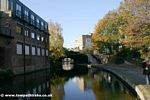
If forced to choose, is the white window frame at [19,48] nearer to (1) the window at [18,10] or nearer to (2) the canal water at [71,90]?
(1) the window at [18,10]

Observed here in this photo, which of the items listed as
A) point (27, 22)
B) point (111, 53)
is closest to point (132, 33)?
point (27, 22)

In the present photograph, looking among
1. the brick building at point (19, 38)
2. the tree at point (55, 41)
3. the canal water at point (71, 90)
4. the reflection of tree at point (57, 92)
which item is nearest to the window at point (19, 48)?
the brick building at point (19, 38)

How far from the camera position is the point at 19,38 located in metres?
50.8

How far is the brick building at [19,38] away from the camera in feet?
147

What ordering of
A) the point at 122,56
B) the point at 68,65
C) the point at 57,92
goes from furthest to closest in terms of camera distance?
the point at 68,65 → the point at 122,56 → the point at 57,92

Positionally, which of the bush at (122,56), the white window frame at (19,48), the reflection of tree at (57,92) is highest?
the white window frame at (19,48)

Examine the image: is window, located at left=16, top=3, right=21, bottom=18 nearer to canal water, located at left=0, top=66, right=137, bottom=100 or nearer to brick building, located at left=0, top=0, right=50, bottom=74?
brick building, located at left=0, top=0, right=50, bottom=74

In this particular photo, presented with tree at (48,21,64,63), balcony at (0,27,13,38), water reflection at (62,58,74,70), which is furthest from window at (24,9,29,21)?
water reflection at (62,58,74,70)

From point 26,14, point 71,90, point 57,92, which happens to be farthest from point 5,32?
point 57,92

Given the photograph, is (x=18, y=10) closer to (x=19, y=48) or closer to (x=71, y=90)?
(x=19, y=48)

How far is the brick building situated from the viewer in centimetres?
4488

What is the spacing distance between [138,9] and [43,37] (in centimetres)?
4607

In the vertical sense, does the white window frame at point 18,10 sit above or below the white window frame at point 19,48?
above

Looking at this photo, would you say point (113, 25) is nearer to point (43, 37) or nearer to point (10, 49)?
point (43, 37)
